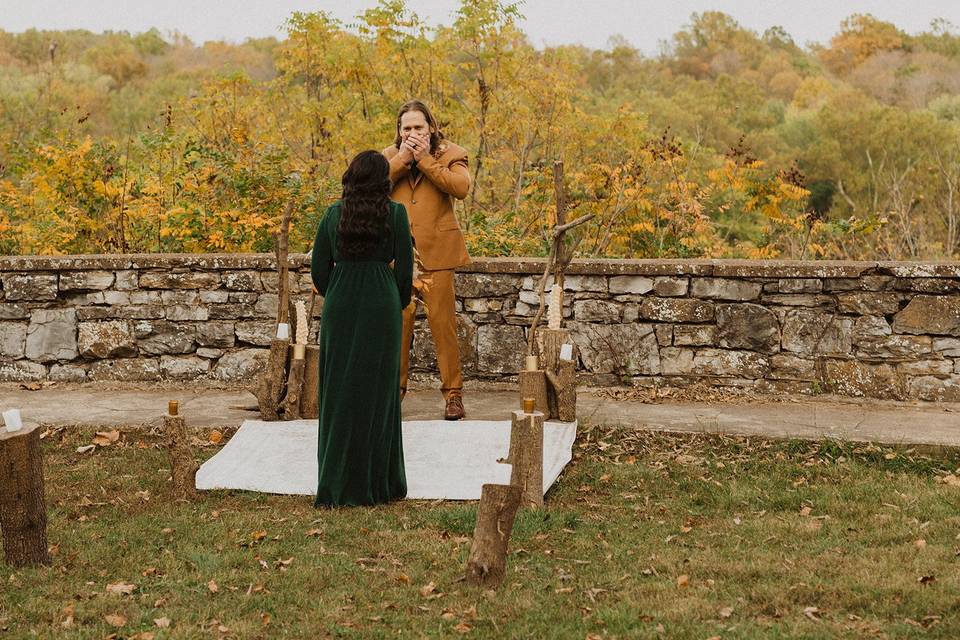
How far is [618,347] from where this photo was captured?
7367 mm

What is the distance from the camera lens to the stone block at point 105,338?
769 cm

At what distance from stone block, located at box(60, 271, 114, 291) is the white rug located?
6.71ft

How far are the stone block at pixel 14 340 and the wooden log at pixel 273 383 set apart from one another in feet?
7.60

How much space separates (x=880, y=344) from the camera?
7.04 m

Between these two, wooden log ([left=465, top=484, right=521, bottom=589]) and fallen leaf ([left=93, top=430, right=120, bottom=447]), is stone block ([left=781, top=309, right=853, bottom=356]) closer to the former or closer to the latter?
wooden log ([left=465, top=484, right=521, bottom=589])

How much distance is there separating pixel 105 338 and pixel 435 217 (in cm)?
279

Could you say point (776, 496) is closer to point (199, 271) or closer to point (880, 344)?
point (880, 344)

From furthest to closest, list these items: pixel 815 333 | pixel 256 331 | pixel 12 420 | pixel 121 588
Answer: pixel 256 331, pixel 815 333, pixel 12 420, pixel 121 588

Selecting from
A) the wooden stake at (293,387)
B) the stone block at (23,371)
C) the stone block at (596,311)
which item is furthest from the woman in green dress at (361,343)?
the stone block at (23,371)

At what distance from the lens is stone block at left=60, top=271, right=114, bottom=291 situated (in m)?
7.67

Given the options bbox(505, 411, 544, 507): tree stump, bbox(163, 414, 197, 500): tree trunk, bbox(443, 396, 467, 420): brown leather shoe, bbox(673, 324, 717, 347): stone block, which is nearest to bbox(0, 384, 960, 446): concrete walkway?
bbox(443, 396, 467, 420): brown leather shoe

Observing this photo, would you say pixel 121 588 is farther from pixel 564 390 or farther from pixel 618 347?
pixel 618 347

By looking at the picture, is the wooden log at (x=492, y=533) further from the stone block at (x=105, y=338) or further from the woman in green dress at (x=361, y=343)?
the stone block at (x=105, y=338)

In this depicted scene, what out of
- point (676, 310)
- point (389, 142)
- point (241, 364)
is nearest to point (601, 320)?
point (676, 310)
